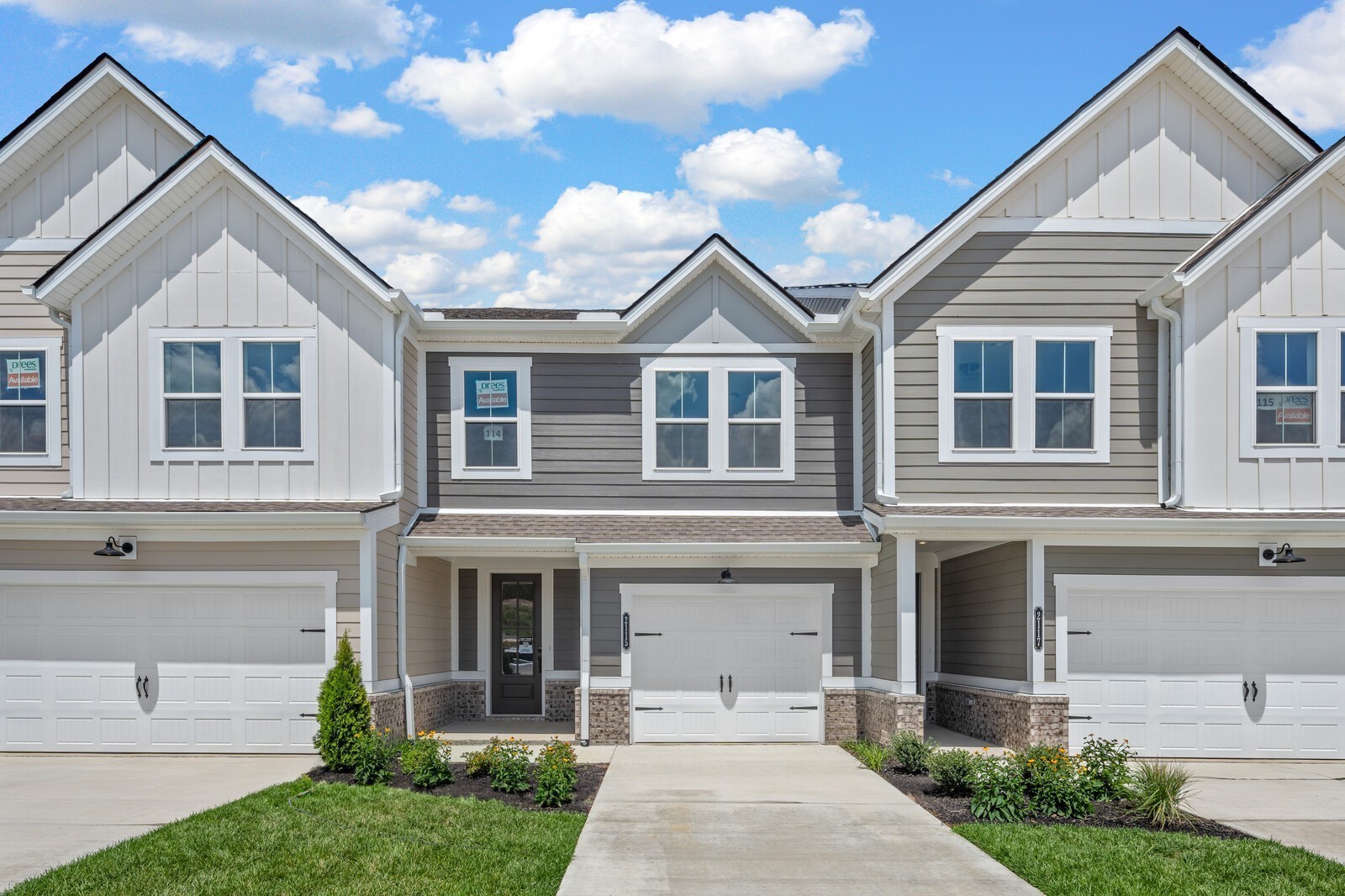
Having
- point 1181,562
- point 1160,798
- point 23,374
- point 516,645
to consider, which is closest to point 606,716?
point 516,645

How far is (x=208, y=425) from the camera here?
15062 millimetres

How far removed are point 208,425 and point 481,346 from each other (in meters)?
3.67

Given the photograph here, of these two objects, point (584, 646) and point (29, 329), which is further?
point (29, 329)

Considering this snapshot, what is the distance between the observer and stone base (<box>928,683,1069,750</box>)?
45.3 feet

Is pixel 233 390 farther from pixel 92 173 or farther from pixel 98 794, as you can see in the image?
pixel 98 794

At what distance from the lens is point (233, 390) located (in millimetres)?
15062

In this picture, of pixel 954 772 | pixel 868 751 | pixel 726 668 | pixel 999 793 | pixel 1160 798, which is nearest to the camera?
pixel 1160 798

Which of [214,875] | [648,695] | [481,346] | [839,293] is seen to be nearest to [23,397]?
[481,346]

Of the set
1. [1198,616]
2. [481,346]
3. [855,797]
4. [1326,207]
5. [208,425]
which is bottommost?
[855,797]

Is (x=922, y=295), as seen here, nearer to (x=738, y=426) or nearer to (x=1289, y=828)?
(x=738, y=426)

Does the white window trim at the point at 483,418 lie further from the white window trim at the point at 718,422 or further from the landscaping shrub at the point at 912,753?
the landscaping shrub at the point at 912,753

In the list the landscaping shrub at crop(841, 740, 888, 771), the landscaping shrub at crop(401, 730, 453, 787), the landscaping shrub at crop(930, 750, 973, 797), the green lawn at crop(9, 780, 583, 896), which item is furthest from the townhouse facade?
the green lawn at crop(9, 780, 583, 896)

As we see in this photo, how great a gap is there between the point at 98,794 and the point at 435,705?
5356mm

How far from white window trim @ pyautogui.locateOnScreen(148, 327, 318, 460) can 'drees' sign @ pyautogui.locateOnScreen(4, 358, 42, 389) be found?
2055 millimetres
